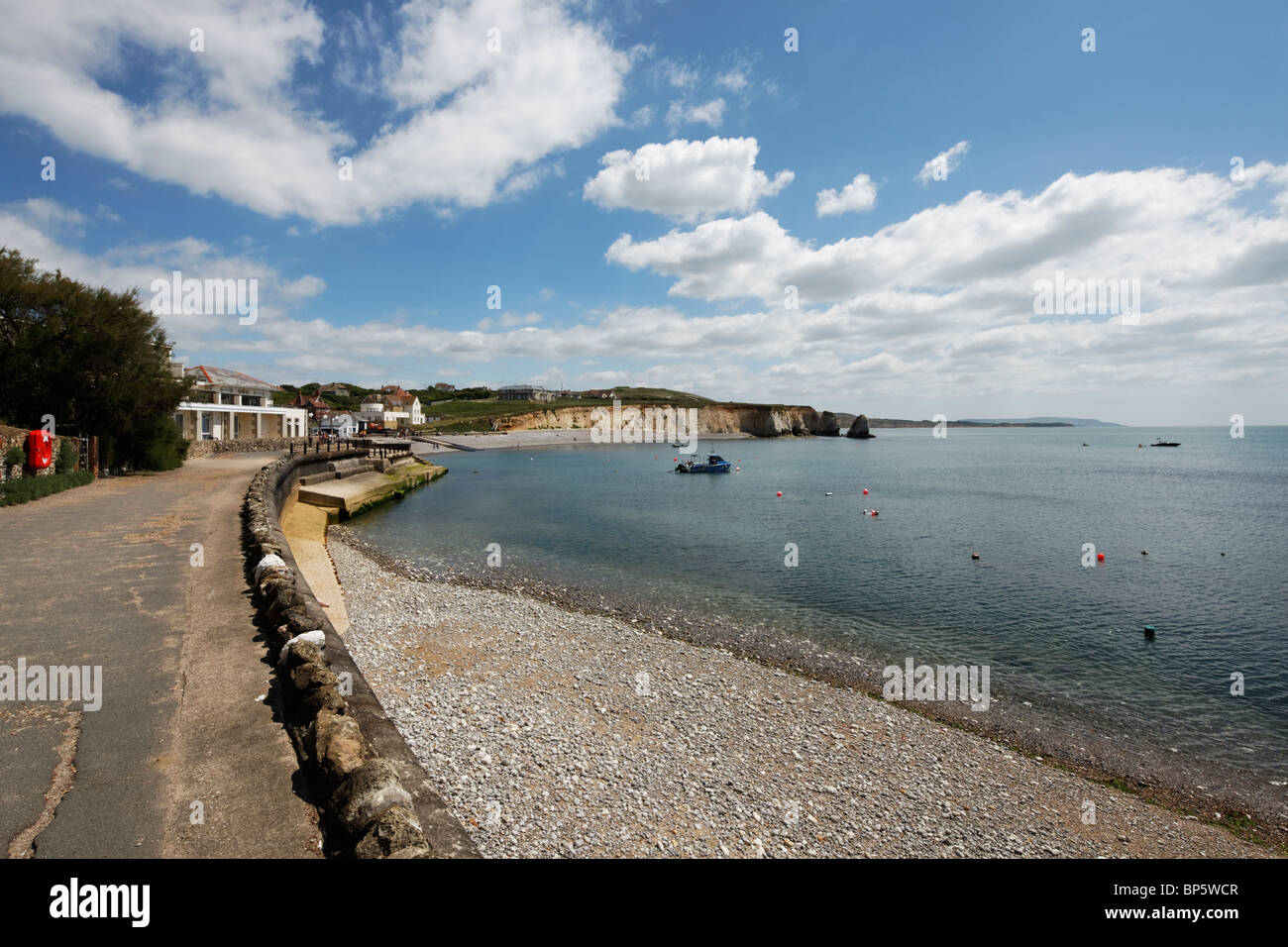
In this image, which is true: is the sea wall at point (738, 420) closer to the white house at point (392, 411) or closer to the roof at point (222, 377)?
the white house at point (392, 411)

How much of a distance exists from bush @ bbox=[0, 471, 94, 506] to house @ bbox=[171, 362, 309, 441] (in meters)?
30.0

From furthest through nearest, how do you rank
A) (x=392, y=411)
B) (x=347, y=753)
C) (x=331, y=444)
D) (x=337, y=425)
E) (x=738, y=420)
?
1. (x=738, y=420)
2. (x=392, y=411)
3. (x=337, y=425)
4. (x=331, y=444)
5. (x=347, y=753)

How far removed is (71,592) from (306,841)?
8931 millimetres

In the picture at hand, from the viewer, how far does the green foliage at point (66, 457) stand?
22297 millimetres

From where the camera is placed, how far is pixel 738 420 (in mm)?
166000

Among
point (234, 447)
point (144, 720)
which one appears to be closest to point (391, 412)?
point (234, 447)

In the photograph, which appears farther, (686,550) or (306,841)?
(686,550)

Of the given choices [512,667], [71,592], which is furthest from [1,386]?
[512,667]

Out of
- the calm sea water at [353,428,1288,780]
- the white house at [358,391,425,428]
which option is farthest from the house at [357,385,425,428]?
the calm sea water at [353,428,1288,780]

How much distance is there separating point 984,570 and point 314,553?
85.1 ft

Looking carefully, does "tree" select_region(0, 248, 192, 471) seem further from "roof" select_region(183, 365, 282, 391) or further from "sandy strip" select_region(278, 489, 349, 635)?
"roof" select_region(183, 365, 282, 391)

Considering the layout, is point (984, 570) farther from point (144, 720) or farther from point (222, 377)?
point (222, 377)
